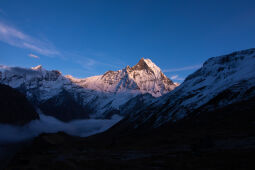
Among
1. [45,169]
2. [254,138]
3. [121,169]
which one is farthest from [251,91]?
[45,169]

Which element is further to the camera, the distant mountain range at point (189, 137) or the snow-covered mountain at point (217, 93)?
the snow-covered mountain at point (217, 93)

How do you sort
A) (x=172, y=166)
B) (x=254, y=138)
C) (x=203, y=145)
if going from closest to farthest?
1. (x=172, y=166)
2. (x=254, y=138)
3. (x=203, y=145)

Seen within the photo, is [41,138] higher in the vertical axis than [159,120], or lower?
lower

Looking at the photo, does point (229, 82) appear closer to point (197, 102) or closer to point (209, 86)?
point (209, 86)

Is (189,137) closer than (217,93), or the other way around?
(189,137)

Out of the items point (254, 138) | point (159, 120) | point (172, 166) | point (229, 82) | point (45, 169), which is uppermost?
point (229, 82)

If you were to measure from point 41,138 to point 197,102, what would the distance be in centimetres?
14805

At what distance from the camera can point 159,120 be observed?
162500mm

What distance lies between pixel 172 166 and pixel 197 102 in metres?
124

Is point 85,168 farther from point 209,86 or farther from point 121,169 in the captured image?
point 209,86

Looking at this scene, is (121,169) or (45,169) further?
(45,169)

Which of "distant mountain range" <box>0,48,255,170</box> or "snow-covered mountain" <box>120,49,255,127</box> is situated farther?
"snow-covered mountain" <box>120,49,255,127</box>

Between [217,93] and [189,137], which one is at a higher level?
[217,93]

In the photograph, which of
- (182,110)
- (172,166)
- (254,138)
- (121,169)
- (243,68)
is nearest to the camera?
(172,166)
